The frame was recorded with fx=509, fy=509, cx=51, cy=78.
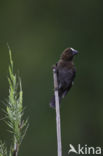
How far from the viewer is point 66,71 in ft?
13.2

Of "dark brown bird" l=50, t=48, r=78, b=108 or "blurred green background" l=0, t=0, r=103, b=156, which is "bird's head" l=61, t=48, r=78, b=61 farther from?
"blurred green background" l=0, t=0, r=103, b=156

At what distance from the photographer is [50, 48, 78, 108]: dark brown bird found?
3895mm

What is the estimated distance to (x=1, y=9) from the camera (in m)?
13.1

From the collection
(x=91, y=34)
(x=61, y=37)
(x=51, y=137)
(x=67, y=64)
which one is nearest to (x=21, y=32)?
(x=61, y=37)

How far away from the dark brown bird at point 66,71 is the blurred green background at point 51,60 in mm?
7029

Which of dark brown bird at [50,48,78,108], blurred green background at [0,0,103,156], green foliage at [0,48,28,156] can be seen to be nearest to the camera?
green foliage at [0,48,28,156]

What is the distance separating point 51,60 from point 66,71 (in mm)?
8033

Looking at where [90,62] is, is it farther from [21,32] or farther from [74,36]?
[21,32]

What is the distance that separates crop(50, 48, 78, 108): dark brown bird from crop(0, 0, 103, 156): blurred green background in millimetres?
7029

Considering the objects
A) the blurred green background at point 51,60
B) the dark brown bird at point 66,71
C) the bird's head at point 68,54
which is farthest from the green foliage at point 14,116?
the blurred green background at point 51,60

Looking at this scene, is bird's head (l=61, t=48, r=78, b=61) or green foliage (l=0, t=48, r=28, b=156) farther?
bird's head (l=61, t=48, r=78, b=61)

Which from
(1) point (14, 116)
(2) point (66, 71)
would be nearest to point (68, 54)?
(2) point (66, 71)

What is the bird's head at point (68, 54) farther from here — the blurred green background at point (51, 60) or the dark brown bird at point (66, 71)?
the blurred green background at point (51, 60)

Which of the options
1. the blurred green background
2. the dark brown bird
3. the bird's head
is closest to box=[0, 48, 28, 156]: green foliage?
the dark brown bird
